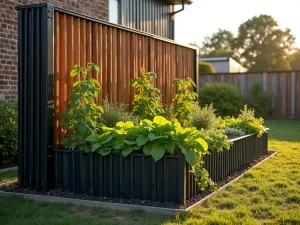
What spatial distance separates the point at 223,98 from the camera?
16.5 metres

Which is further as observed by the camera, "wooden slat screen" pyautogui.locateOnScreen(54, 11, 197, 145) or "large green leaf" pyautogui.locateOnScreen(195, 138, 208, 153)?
"wooden slat screen" pyautogui.locateOnScreen(54, 11, 197, 145)

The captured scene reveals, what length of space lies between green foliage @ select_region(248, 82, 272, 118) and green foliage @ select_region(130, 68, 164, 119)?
11054mm

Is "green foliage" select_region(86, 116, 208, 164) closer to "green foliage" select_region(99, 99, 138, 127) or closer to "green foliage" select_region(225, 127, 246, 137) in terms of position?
"green foliage" select_region(99, 99, 138, 127)

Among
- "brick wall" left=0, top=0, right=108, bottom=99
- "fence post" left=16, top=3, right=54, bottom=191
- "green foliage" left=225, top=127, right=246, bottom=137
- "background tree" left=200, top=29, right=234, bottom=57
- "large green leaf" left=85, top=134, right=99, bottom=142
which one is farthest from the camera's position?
"background tree" left=200, top=29, right=234, bottom=57

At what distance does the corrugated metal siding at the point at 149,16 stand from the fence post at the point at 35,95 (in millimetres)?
6485

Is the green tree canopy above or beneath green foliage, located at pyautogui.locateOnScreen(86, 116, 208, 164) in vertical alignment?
above

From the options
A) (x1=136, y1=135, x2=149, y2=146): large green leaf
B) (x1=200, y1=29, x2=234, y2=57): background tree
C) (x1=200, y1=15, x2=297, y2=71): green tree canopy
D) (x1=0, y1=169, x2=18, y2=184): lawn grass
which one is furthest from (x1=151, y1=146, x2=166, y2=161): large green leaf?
(x1=200, y1=29, x2=234, y2=57): background tree

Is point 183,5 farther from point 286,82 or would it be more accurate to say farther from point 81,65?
point 81,65

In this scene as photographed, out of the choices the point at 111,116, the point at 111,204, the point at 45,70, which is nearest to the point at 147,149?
the point at 111,204

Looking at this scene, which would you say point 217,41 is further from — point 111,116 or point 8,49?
point 111,116

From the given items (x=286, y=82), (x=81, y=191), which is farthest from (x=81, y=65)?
(x=286, y=82)

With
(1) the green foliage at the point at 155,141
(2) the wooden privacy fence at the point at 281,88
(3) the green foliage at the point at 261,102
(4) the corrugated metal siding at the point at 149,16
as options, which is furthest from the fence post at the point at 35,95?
(2) the wooden privacy fence at the point at 281,88

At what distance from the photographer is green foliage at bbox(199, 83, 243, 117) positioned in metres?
16.4

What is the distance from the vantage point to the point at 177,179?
439 centimetres
